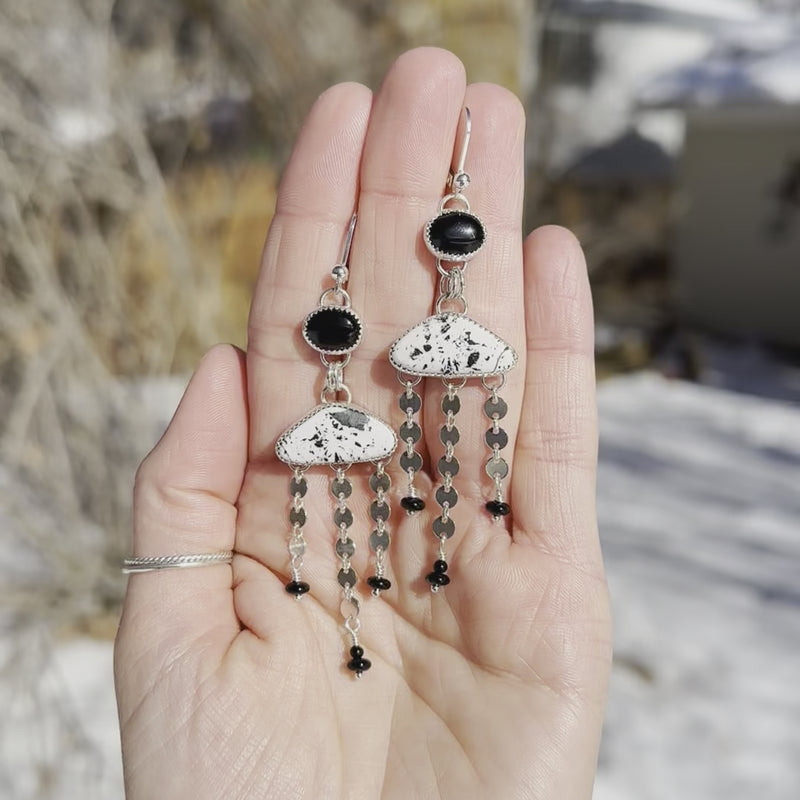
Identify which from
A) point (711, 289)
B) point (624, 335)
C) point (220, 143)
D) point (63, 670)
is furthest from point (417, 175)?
point (711, 289)

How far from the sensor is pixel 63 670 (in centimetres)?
282

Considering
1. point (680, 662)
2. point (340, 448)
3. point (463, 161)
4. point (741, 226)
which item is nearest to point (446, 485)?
point (340, 448)

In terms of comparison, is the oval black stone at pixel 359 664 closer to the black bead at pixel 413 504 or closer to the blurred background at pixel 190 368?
the black bead at pixel 413 504

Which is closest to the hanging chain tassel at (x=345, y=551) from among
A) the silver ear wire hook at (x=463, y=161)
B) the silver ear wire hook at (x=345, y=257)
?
the silver ear wire hook at (x=345, y=257)

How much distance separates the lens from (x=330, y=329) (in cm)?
Answer: 147

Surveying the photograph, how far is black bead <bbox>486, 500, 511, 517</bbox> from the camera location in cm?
144

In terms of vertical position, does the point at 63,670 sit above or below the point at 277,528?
below

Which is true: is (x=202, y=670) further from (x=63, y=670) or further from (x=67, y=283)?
(x=67, y=283)

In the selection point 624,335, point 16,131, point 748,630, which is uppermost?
point 16,131

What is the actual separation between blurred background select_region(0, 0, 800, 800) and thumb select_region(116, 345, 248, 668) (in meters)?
1.30

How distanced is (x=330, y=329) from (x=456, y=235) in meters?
0.28

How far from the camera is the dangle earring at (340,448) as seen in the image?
1468mm

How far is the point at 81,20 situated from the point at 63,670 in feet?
7.31

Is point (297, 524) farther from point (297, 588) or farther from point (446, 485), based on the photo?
point (446, 485)
